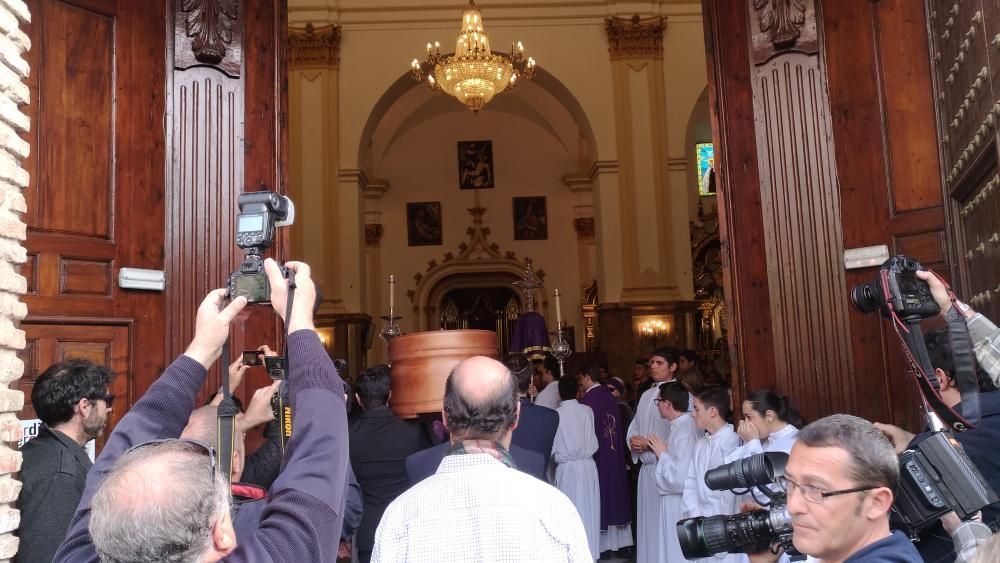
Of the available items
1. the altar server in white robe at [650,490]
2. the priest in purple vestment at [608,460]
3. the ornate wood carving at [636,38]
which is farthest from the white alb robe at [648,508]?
the ornate wood carving at [636,38]

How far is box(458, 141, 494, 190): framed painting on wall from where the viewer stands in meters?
21.3

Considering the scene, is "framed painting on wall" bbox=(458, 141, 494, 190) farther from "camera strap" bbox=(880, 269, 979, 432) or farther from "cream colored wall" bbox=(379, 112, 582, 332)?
"camera strap" bbox=(880, 269, 979, 432)

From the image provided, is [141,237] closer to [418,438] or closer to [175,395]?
[418,438]

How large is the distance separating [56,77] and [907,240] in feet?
17.2

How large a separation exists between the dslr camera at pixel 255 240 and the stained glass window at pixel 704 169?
19186 millimetres

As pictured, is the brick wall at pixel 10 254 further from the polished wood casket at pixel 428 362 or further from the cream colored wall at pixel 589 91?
the cream colored wall at pixel 589 91

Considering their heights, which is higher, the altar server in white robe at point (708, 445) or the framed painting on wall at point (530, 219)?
the framed painting on wall at point (530, 219)

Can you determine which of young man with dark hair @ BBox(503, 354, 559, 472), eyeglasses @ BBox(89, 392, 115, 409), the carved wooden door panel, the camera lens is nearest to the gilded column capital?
the carved wooden door panel

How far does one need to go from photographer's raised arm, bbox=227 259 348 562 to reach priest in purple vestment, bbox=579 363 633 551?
698 centimetres

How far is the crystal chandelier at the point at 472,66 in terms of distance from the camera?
37.8 feet

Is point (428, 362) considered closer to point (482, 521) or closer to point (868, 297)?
point (482, 521)

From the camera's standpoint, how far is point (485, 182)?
21.3 metres

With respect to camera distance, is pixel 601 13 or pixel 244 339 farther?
pixel 601 13

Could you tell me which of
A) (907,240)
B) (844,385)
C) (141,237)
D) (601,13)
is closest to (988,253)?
(907,240)
